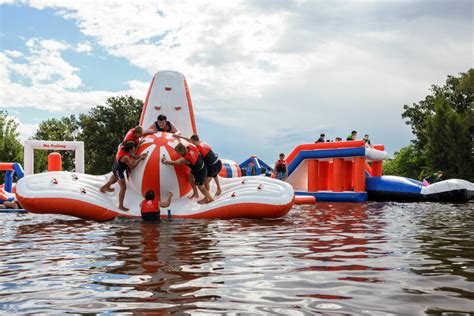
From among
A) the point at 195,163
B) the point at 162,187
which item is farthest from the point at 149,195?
the point at 195,163

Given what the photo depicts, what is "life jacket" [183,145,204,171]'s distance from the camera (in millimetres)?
7652

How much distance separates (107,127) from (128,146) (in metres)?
26.4

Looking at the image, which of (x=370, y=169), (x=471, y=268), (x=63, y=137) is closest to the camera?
(x=471, y=268)

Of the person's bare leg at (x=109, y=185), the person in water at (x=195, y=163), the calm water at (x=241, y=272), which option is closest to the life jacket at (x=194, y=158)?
the person in water at (x=195, y=163)

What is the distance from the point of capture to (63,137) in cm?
3788

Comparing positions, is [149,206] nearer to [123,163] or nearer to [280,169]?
[123,163]

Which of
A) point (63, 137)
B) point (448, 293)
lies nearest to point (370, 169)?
point (448, 293)

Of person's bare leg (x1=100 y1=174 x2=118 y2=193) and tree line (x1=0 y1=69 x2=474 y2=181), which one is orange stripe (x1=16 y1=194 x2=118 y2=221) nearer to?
person's bare leg (x1=100 y1=174 x2=118 y2=193)

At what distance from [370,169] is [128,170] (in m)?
10.8

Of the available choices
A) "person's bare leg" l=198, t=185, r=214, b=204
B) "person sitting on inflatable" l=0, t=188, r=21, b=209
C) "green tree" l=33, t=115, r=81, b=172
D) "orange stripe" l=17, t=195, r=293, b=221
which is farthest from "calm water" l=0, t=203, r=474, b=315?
"green tree" l=33, t=115, r=81, b=172

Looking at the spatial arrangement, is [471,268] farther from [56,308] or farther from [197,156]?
[197,156]

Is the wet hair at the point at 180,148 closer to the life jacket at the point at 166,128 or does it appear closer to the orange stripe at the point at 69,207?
the life jacket at the point at 166,128

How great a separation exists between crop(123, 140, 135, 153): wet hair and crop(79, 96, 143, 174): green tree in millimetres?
24848

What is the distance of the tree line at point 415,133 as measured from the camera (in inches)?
1106
